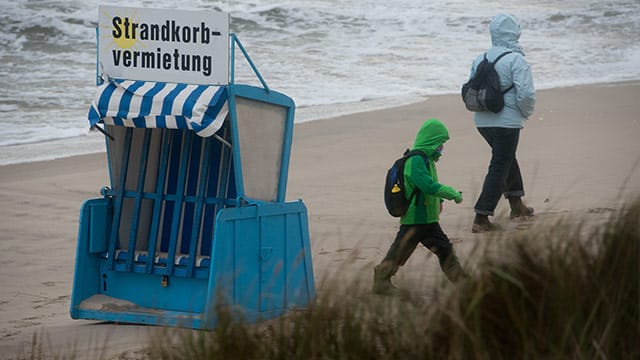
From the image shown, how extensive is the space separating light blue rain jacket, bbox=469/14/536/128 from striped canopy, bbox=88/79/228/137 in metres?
3.18

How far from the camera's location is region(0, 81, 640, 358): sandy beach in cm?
630

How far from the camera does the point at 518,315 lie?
390cm

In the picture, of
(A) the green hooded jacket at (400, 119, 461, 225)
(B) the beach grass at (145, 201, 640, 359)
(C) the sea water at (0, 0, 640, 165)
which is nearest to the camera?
(B) the beach grass at (145, 201, 640, 359)

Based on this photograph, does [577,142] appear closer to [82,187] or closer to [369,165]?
[369,165]

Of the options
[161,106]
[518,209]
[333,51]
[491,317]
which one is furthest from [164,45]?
[333,51]

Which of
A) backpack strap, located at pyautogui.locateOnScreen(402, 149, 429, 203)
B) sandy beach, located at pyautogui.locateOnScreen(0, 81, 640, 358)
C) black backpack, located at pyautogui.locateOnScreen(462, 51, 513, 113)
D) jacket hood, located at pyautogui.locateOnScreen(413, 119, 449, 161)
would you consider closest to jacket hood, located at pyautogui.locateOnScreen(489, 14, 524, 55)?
black backpack, located at pyautogui.locateOnScreen(462, 51, 513, 113)

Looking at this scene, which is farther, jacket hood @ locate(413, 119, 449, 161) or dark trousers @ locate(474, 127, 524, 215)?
Answer: dark trousers @ locate(474, 127, 524, 215)

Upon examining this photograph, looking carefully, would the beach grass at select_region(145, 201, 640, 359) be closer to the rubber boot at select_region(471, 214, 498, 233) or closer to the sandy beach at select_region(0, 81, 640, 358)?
the sandy beach at select_region(0, 81, 640, 358)

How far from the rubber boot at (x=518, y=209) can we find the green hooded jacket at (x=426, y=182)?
2.23 meters

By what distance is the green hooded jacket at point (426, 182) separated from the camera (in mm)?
6238

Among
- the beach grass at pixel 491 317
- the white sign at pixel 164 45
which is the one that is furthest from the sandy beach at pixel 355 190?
the white sign at pixel 164 45

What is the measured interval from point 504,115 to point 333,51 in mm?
19559

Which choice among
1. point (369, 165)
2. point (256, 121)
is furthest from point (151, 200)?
point (369, 165)

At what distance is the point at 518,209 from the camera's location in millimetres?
8578
